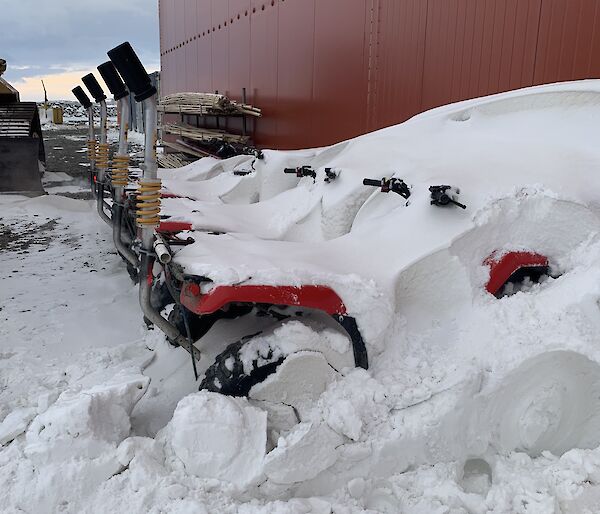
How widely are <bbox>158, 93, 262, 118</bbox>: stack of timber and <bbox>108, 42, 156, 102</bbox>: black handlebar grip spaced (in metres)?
5.93

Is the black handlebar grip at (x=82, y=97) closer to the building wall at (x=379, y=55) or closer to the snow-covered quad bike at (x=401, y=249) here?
the building wall at (x=379, y=55)

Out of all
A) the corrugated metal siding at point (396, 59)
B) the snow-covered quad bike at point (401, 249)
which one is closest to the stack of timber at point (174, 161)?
the corrugated metal siding at point (396, 59)

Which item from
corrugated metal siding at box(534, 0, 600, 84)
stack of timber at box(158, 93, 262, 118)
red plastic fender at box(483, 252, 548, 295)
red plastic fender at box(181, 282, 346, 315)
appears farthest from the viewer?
stack of timber at box(158, 93, 262, 118)

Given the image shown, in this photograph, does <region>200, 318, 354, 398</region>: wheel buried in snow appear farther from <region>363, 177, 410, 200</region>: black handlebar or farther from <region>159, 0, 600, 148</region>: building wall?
<region>159, 0, 600, 148</region>: building wall

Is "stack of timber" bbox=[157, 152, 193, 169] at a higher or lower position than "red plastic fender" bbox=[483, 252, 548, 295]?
lower

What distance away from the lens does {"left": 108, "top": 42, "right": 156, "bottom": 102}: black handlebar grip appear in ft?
7.32

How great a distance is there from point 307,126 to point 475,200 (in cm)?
444

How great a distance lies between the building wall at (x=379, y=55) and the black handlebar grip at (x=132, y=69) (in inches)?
102

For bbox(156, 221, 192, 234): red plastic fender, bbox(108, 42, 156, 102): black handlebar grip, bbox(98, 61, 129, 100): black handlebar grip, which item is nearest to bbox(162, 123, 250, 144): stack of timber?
bbox(98, 61, 129, 100): black handlebar grip

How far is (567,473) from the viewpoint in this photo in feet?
6.60

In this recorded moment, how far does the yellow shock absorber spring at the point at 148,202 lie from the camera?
7.72ft

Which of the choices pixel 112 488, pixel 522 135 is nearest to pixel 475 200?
pixel 522 135

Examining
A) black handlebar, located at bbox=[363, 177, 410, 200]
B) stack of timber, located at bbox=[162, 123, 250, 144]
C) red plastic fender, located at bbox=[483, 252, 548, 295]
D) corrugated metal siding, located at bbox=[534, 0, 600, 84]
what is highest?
corrugated metal siding, located at bbox=[534, 0, 600, 84]

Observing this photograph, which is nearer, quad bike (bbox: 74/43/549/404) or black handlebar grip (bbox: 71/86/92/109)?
quad bike (bbox: 74/43/549/404)
